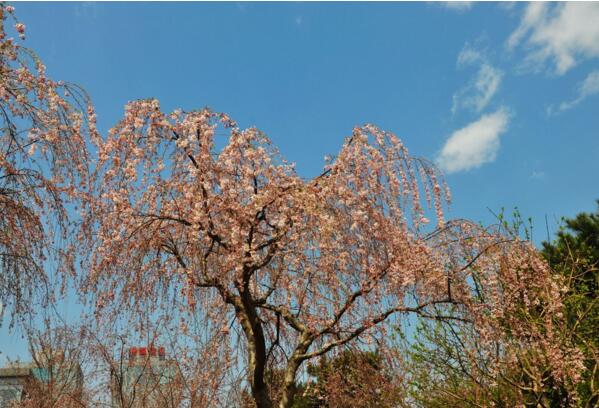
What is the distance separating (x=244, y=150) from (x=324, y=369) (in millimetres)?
3522

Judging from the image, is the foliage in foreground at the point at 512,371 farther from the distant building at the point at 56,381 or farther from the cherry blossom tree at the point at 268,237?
the distant building at the point at 56,381

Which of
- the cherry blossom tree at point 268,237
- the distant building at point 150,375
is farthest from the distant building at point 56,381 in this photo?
the cherry blossom tree at point 268,237

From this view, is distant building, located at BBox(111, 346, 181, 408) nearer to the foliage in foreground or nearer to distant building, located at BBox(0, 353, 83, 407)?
distant building, located at BBox(0, 353, 83, 407)

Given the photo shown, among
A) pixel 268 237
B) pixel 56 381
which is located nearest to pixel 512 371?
pixel 268 237

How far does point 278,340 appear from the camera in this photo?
7.48 m

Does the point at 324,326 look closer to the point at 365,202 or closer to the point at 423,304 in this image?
the point at 423,304

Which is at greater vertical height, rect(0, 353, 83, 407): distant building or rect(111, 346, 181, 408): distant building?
rect(0, 353, 83, 407): distant building

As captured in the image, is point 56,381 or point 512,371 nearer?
point 512,371

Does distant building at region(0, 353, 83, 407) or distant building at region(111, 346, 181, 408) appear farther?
distant building at region(0, 353, 83, 407)

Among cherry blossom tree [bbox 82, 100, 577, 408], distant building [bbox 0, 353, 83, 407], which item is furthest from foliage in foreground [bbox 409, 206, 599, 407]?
distant building [bbox 0, 353, 83, 407]

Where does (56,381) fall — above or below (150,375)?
above

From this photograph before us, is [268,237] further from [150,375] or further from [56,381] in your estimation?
[56,381]

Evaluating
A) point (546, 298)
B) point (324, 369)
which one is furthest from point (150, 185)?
point (546, 298)

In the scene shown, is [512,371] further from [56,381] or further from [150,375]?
[56,381]
